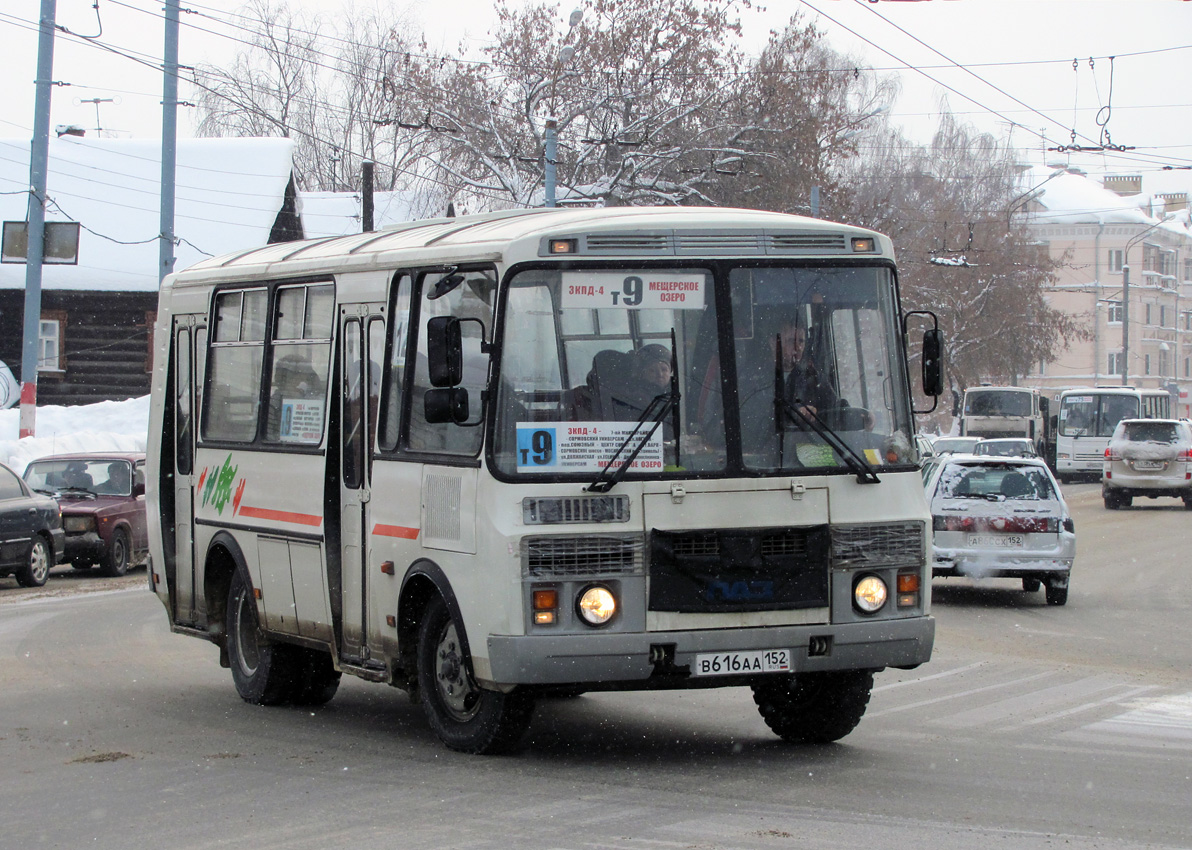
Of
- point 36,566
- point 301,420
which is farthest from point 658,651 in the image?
point 36,566

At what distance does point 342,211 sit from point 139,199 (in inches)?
311

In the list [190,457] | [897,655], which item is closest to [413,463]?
[897,655]

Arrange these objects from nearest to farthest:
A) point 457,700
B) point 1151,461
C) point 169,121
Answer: point 457,700, point 169,121, point 1151,461

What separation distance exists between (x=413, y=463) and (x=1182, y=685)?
19.3 ft

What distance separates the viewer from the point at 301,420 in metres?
10.1

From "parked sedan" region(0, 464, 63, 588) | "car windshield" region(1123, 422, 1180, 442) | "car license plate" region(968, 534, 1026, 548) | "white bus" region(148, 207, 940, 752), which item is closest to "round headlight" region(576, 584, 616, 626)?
"white bus" region(148, 207, 940, 752)

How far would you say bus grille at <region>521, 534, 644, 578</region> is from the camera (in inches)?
311

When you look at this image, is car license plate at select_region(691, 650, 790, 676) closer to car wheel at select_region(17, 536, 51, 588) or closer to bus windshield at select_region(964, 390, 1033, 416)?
car wheel at select_region(17, 536, 51, 588)

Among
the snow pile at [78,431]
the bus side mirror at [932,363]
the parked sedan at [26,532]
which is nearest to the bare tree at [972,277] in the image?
the snow pile at [78,431]

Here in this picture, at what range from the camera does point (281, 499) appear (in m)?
10.2

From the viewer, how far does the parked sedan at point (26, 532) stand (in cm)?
1920

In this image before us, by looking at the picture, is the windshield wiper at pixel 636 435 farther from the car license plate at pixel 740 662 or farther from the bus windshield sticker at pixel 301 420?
the bus windshield sticker at pixel 301 420

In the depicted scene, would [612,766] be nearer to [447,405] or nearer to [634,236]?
[447,405]

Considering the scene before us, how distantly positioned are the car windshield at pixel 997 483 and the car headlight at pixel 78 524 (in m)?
10.2
